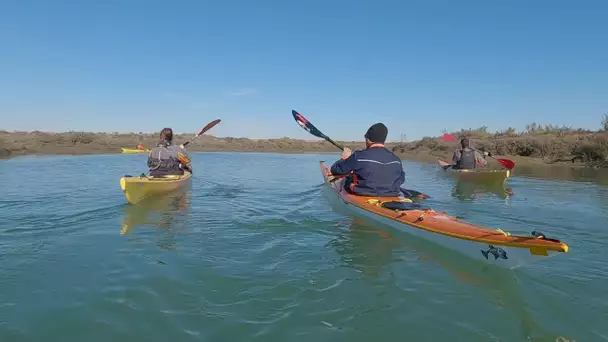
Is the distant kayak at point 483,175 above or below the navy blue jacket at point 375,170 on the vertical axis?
below

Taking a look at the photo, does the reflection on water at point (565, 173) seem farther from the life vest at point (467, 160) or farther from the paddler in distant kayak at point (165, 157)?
the paddler in distant kayak at point (165, 157)

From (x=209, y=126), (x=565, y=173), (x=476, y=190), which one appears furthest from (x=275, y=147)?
(x=476, y=190)

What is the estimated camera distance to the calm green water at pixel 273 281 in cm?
385

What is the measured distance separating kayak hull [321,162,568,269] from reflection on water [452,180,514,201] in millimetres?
5413

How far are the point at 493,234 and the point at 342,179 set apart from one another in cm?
591

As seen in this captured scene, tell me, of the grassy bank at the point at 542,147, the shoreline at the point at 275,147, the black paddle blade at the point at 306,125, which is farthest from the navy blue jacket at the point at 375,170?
the shoreline at the point at 275,147

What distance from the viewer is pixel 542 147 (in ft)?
80.2

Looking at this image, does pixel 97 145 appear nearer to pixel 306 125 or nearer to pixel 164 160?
pixel 164 160

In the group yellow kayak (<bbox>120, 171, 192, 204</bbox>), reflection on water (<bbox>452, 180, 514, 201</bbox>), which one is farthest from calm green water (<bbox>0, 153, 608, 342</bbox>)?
reflection on water (<bbox>452, 180, 514, 201</bbox>)

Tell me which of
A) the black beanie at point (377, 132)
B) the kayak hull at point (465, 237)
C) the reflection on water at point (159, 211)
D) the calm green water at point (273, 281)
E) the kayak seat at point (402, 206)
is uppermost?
the black beanie at point (377, 132)

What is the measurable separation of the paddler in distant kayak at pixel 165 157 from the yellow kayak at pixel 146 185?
31cm

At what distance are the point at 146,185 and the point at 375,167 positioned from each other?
5.76 meters

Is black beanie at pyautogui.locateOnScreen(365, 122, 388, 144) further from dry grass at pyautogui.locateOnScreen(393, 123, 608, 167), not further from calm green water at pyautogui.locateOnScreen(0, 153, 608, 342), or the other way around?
dry grass at pyautogui.locateOnScreen(393, 123, 608, 167)

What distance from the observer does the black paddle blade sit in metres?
12.2
